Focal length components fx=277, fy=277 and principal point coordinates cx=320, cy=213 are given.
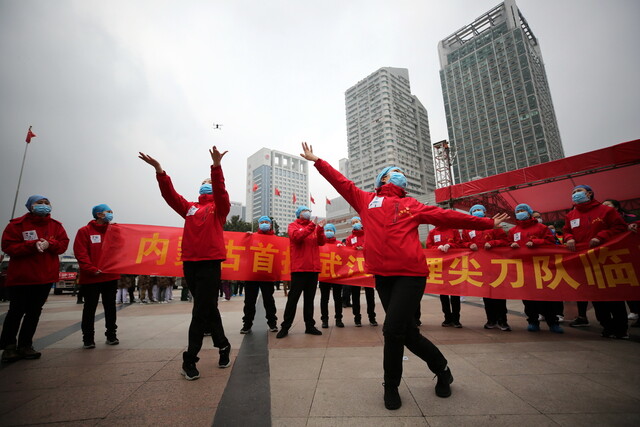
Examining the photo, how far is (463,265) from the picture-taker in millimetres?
5023

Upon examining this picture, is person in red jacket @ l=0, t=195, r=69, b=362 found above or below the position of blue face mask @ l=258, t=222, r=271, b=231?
below

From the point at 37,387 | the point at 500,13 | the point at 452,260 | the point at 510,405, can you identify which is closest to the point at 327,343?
the point at 510,405

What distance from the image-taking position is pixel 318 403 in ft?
7.11

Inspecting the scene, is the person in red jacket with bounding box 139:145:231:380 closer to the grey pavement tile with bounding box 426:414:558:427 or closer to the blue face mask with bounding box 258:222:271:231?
the grey pavement tile with bounding box 426:414:558:427

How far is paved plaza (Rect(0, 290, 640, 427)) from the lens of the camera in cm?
196

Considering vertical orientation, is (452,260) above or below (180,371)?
above

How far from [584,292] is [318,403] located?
178 inches

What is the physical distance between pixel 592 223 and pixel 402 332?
4.28 m

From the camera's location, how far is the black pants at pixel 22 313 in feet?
11.8

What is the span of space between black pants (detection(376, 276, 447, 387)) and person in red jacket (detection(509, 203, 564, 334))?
11.0ft

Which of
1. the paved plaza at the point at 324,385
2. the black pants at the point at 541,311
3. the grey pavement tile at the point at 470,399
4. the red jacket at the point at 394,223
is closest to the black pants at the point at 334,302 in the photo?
the paved plaza at the point at 324,385

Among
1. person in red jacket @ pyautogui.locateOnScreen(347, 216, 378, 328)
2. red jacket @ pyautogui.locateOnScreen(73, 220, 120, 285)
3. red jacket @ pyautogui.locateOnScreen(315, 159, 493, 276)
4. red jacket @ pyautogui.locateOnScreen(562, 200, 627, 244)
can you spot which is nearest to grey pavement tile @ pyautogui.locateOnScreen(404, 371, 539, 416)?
red jacket @ pyautogui.locateOnScreen(315, 159, 493, 276)

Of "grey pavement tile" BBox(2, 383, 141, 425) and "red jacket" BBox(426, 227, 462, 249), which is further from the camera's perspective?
"red jacket" BBox(426, 227, 462, 249)

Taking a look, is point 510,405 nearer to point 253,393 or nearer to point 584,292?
point 253,393
